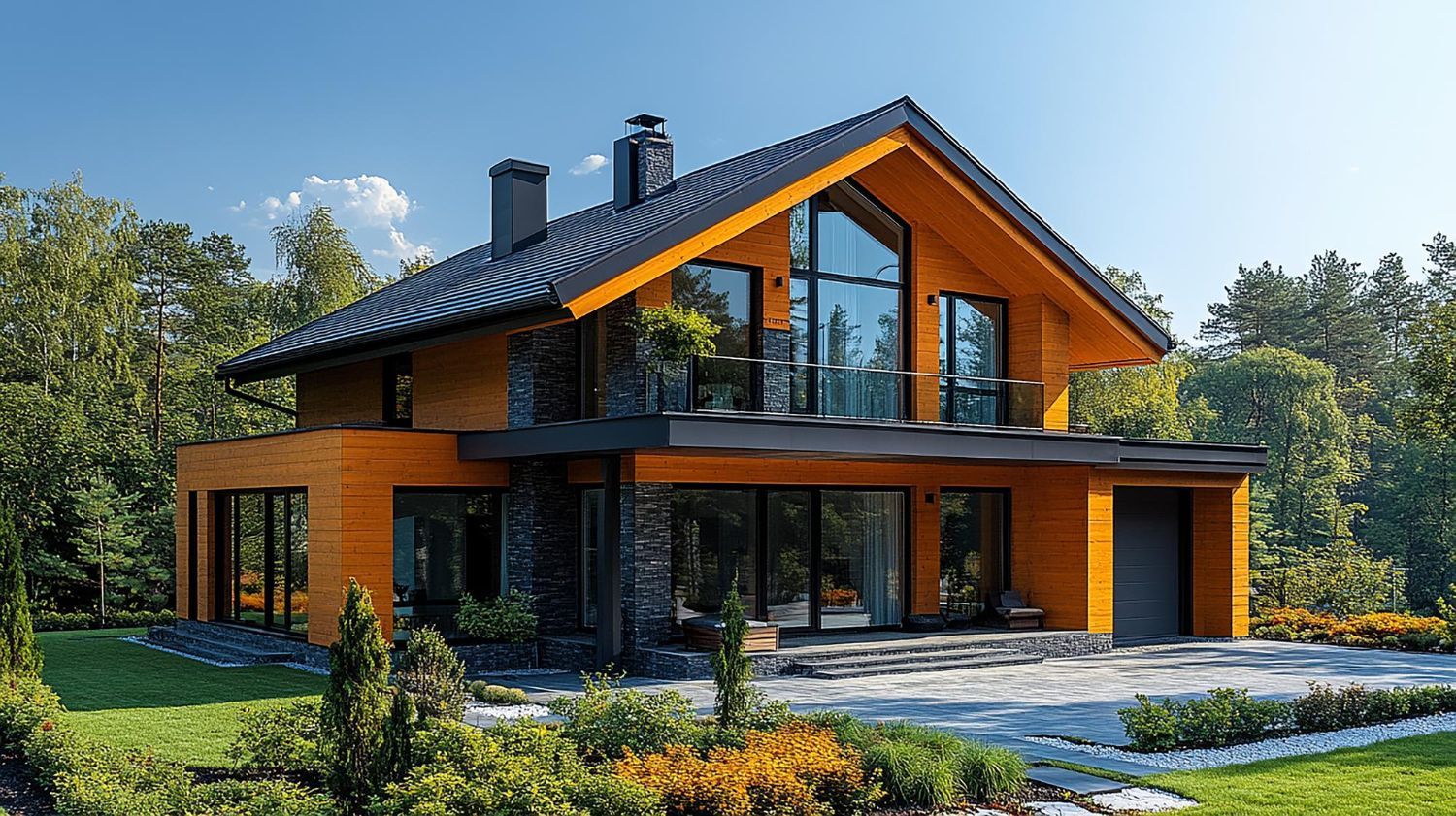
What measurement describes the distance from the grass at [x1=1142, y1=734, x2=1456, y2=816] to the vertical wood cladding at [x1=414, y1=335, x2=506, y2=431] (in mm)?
10073

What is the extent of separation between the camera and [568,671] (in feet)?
48.5

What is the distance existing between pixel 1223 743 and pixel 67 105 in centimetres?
3061

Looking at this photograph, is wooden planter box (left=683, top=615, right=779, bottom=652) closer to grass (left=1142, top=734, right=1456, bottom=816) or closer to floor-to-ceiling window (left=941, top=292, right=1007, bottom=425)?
floor-to-ceiling window (left=941, top=292, right=1007, bottom=425)

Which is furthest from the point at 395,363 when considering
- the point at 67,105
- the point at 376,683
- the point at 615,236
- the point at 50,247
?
the point at 67,105

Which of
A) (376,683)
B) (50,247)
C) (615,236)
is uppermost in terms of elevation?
(50,247)

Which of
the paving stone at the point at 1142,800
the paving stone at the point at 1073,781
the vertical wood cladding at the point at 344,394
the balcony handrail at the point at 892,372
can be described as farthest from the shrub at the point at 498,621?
the paving stone at the point at 1142,800

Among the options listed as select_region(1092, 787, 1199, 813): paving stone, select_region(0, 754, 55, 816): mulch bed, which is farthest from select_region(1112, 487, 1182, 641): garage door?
select_region(0, 754, 55, 816): mulch bed

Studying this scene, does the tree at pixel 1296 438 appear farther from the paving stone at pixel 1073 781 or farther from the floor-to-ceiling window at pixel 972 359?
the paving stone at pixel 1073 781

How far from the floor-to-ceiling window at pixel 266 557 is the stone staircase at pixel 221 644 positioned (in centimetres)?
31

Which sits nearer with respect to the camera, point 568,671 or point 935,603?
point 568,671

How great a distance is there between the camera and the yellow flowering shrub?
7238mm

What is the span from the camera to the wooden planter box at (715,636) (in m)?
14.3

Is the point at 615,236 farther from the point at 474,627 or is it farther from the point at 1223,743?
the point at 1223,743

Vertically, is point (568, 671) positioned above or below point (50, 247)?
below
